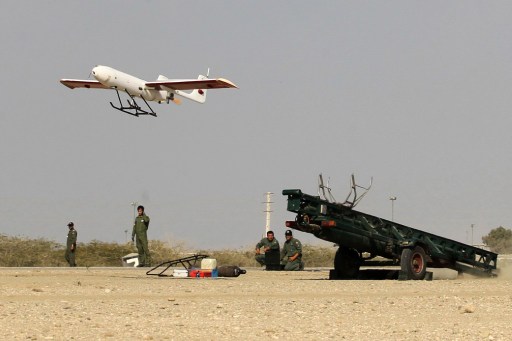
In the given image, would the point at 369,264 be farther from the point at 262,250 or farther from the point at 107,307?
the point at 107,307

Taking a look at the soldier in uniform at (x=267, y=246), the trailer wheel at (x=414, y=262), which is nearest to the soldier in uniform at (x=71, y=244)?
the soldier in uniform at (x=267, y=246)

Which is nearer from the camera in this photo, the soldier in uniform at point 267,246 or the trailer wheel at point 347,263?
the trailer wheel at point 347,263

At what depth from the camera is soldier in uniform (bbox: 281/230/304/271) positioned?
1266 inches

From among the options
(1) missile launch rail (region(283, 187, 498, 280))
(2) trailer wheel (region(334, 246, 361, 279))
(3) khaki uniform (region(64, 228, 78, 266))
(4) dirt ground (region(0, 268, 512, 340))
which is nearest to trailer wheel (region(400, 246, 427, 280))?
(1) missile launch rail (region(283, 187, 498, 280))

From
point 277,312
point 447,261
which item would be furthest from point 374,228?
point 277,312

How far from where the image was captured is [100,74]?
45.4 m

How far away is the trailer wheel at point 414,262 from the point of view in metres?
24.9

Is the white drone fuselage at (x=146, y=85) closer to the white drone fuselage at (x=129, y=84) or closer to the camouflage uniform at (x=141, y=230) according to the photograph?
the white drone fuselage at (x=129, y=84)

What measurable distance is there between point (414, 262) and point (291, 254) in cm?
763

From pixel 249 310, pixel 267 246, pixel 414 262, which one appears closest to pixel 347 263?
pixel 414 262

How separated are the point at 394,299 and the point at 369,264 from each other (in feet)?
27.1

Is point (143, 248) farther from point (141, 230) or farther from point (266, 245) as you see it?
point (266, 245)

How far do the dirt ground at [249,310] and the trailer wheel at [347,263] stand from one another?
334 centimetres

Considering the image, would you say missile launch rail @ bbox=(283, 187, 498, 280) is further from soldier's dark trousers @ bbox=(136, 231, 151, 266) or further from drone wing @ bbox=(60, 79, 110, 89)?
drone wing @ bbox=(60, 79, 110, 89)
